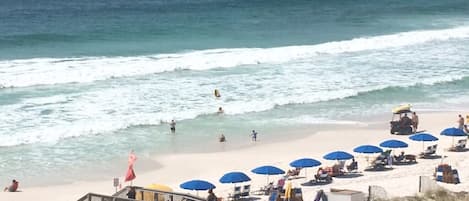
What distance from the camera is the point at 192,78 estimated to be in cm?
4700

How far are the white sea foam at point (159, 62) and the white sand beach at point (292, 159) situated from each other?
15.8m

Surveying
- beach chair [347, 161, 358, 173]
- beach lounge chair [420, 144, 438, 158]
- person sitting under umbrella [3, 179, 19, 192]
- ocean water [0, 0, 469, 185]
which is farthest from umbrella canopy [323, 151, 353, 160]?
person sitting under umbrella [3, 179, 19, 192]

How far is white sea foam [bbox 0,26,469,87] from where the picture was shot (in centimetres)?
4641

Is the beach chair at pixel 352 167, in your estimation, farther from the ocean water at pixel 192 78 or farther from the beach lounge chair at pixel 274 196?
the ocean water at pixel 192 78

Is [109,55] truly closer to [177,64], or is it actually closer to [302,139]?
[177,64]

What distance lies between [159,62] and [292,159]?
2234 centimetres

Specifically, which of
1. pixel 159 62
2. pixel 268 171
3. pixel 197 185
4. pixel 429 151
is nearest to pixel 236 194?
pixel 197 185


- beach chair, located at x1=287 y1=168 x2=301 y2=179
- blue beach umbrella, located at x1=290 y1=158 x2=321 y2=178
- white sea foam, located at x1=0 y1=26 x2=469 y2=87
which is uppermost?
white sea foam, located at x1=0 y1=26 x2=469 y2=87

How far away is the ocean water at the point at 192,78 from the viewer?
33438 millimetres

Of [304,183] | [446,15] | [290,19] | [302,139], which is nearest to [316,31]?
[290,19]

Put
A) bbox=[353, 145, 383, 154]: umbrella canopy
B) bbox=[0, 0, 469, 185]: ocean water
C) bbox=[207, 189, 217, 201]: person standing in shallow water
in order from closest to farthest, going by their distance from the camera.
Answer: bbox=[207, 189, 217, 201]: person standing in shallow water → bbox=[353, 145, 383, 154]: umbrella canopy → bbox=[0, 0, 469, 185]: ocean water

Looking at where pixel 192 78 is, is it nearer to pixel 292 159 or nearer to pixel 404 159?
pixel 292 159

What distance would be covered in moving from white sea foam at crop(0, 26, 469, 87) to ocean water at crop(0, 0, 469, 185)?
10cm

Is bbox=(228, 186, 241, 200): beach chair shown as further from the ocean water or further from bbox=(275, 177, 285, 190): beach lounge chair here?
the ocean water
